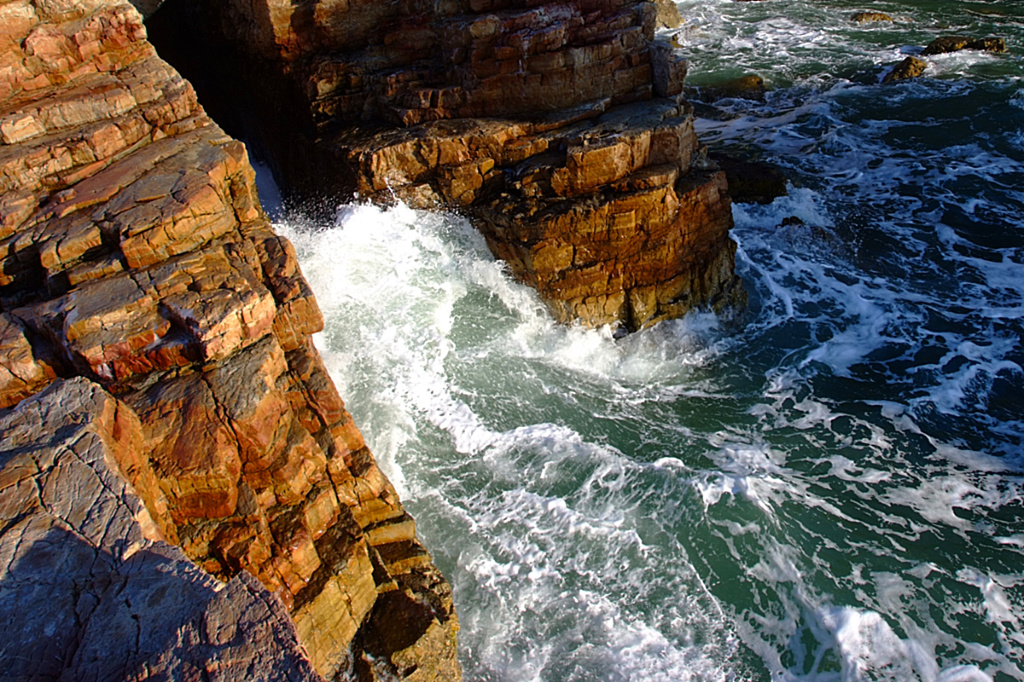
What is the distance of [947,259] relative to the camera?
14.6 meters

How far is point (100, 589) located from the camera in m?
4.39

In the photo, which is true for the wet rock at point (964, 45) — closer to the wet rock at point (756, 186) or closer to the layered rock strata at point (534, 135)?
the wet rock at point (756, 186)

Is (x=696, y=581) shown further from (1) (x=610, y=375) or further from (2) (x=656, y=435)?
(1) (x=610, y=375)

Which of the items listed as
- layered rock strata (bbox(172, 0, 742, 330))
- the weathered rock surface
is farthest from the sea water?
the weathered rock surface

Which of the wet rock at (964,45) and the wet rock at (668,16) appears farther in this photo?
the wet rock at (668,16)

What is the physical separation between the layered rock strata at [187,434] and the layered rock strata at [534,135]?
4457mm

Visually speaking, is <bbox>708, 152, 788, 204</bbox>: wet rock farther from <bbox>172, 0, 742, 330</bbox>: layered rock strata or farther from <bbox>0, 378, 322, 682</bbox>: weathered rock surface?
<bbox>0, 378, 322, 682</bbox>: weathered rock surface

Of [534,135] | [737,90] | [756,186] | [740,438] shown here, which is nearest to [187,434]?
[740,438]

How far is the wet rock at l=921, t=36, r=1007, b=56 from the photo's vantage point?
2234cm

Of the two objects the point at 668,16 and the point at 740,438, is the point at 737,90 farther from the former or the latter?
the point at 740,438

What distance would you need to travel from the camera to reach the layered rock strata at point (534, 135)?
12078 mm

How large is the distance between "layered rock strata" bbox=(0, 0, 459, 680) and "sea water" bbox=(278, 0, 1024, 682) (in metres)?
1.88

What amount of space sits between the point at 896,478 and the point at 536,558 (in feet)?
17.9

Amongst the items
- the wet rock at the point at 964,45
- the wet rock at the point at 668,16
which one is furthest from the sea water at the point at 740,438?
the wet rock at the point at 668,16
